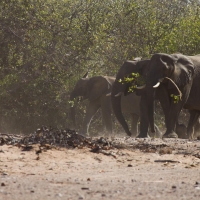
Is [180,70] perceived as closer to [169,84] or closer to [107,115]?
[169,84]

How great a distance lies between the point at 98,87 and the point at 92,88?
0.66 ft

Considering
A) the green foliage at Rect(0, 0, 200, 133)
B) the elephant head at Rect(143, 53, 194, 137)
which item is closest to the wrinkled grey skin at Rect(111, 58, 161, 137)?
the elephant head at Rect(143, 53, 194, 137)

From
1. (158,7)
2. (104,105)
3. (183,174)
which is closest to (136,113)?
(104,105)

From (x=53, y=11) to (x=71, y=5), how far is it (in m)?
1.10

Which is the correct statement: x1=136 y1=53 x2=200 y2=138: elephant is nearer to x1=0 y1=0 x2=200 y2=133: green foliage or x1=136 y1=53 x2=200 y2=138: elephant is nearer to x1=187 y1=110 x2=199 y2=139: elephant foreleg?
x1=187 y1=110 x2=199 y2=139: elephant foreleg

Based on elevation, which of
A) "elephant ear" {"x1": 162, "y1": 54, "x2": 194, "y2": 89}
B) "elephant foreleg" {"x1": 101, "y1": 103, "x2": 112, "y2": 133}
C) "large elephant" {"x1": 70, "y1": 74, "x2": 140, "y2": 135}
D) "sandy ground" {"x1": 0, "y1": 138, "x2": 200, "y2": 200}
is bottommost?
"sandy ground" {"x1": 0, "y1": 138, "x2": 200, "y2": 200}

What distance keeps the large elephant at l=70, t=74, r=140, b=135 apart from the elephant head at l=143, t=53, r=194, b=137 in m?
4.93

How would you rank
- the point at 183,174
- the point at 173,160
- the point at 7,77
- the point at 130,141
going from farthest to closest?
1. the point at 7,77
2. the point at 130,141
3. the point at 173,160
4. the point at 183,174

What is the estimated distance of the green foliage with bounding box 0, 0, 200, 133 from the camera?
25.2 meters

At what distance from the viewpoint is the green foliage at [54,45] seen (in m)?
25.2

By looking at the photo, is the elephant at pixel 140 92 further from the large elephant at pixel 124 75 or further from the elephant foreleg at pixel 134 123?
the elephant foreleg at pixel 134 123

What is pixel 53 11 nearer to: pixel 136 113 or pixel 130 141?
pixel 136 113

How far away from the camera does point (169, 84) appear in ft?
67.9

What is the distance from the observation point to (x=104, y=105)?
26375 millimetres
